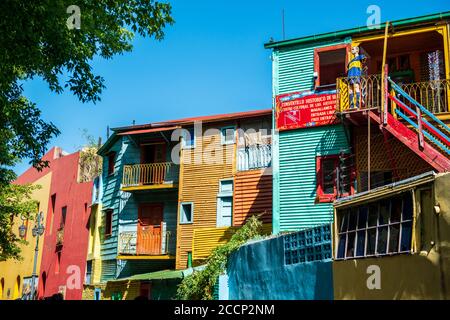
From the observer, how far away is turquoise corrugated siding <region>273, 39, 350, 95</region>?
58.5ft

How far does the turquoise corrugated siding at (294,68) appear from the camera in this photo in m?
17.8

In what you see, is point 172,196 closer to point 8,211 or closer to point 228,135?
point 228,135

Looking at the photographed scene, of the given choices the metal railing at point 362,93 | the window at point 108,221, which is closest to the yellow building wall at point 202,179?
the window at point 108,221

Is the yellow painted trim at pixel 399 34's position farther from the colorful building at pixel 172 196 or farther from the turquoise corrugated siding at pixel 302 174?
the colorful building at pixel 172 196

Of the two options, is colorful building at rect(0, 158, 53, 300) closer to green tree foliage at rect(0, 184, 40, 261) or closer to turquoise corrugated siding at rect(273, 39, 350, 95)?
green tree foliage at rect(0, 184, 40, 261)

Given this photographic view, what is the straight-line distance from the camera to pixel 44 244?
34.5 metres

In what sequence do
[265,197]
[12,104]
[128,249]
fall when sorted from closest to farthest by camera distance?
[12,104] < [265,197] < [128,249]

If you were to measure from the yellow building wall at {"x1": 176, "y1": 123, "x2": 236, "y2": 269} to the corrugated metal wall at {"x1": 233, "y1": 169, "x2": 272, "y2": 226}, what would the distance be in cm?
76

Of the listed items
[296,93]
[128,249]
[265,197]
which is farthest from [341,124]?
[128,249]

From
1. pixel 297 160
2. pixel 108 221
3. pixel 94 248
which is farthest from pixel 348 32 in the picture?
pixel 94 248

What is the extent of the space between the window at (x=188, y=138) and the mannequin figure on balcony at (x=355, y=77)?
965cm

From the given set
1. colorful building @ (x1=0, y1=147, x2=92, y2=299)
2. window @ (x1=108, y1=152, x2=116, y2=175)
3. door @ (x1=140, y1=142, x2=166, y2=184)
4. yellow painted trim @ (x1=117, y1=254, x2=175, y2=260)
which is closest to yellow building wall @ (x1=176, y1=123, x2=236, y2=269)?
yellow painted trim @ (x1=117, y1=254, x2=175, y2=260)
